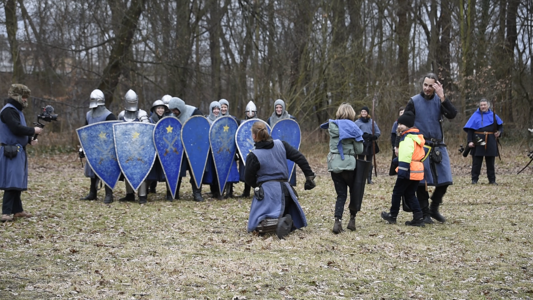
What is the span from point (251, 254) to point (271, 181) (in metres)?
1.09

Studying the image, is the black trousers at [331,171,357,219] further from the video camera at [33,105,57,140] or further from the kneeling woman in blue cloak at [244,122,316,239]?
the video camera at [33,105,57,140]

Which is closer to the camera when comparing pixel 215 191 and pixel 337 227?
pixel 337 227

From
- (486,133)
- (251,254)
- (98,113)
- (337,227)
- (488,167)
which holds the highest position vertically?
(98,113)

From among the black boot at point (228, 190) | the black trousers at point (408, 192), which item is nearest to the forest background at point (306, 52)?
the black boot at point (228, 190)

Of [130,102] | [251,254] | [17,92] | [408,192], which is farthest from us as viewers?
[130,102]

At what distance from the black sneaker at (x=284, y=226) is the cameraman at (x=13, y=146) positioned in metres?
3.09

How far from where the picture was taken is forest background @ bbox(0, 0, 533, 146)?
18.5 m

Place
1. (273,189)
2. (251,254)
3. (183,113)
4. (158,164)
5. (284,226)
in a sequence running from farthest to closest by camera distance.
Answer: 1. (183,113)
2. (158,164)
3. (273,189)
4. (284,226)
5. (251,254)

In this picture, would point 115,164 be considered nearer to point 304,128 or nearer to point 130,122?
point 130,122

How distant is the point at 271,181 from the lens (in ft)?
20.4

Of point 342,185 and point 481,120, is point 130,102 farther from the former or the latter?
point 481,120

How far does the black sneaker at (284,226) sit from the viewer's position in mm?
5922

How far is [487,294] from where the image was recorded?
4098mm

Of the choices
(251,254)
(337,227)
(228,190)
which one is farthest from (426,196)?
(228,190)
